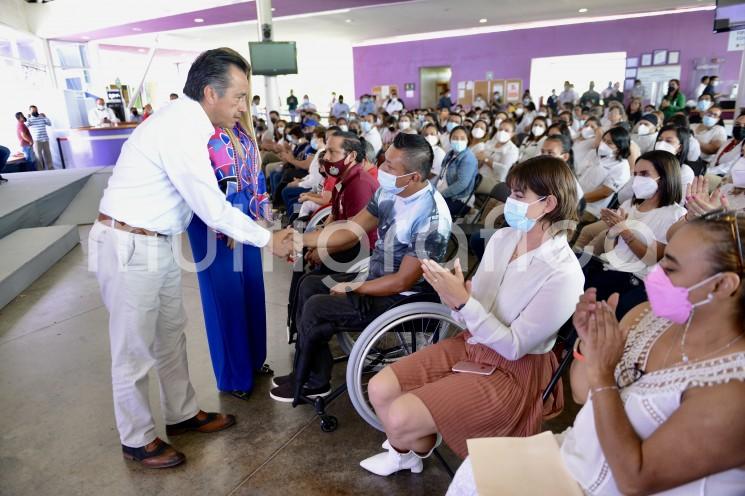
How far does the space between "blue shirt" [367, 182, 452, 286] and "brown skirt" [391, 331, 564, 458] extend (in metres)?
0.47

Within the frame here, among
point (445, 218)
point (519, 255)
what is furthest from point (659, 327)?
point (445, 218)

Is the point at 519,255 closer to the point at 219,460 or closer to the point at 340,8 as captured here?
the point at 219,460

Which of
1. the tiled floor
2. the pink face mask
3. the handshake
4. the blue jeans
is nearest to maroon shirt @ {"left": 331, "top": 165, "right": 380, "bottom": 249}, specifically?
the handshake

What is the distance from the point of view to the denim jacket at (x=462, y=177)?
3902 millimetres

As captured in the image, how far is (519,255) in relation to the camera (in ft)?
5.16

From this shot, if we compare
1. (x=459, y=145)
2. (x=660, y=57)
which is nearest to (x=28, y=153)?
(x=459, y=145)

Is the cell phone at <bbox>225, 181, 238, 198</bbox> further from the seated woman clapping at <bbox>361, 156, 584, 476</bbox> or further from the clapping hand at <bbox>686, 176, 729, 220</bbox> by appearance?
the clapping hand at <bbox>686, 176, 729, 220</bbox>

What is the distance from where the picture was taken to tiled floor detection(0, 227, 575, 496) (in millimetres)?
1796

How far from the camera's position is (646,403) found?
938mm

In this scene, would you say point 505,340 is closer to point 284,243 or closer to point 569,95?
point 284,243

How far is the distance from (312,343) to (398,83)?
56.0 feet

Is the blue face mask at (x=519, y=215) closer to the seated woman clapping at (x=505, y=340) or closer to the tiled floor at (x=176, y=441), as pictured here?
the seated woman clapping at (x=505, y=340)

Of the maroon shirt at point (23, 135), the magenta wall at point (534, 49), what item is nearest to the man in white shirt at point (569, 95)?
the magenta wall at point (534, 49)

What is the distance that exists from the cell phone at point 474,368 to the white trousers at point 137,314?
3.68ft
